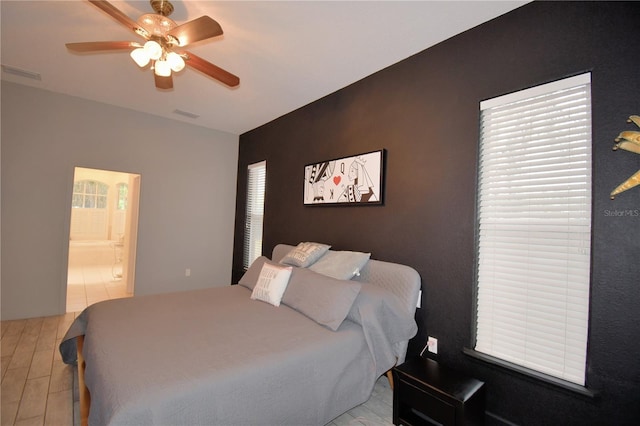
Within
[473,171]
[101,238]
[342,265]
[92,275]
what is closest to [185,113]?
[342,265]

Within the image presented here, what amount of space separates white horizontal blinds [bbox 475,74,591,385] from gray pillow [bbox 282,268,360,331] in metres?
0.96

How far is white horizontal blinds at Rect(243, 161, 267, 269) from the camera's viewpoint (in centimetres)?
450

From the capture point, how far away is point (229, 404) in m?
1.36

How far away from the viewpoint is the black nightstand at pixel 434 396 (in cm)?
162

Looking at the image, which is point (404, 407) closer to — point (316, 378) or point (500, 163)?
point (316, 378)

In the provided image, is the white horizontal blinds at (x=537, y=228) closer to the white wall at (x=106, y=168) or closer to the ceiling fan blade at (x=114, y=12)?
the ceiling fan blade at (x=114, y=12)

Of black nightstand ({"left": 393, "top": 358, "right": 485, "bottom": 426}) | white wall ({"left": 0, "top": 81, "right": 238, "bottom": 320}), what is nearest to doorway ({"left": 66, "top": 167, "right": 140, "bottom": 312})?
white wall ({"left": 0, "top": 81, "right": 238, "bottom": 320})

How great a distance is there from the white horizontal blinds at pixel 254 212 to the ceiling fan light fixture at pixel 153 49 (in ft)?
8.50

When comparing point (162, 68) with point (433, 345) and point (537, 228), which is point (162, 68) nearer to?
point (537, 228)

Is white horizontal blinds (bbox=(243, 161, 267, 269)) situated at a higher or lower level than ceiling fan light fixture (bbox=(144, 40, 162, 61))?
lower

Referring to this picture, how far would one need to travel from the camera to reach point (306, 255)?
2896 mm

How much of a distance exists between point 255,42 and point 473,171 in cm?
205

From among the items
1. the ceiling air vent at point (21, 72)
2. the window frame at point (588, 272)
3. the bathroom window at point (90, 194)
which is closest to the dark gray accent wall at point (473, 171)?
the window frame at point (588, 272)

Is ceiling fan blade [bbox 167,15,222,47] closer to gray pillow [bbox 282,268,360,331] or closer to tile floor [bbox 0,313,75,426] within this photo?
gray pillow [bbox 282,268,360,331]
